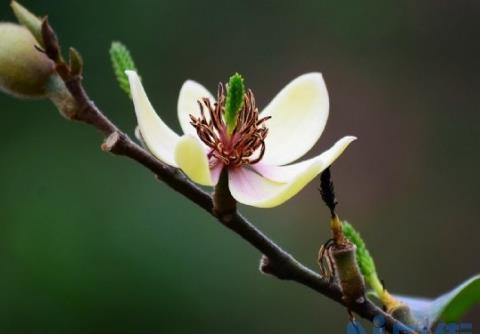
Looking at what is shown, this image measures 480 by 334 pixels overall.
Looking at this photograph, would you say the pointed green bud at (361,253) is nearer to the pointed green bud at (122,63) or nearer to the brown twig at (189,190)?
the brown twig at (189,190)

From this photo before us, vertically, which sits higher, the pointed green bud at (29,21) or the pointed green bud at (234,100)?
the pointed green bud at (29,21)

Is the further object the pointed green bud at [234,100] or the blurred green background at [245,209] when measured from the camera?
the blurred green background at [245,209]

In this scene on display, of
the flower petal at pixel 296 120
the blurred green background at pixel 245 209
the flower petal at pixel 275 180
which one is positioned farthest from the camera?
the blurred green background at pixel 245 209

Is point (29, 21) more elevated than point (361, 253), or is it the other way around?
point (29, 21)

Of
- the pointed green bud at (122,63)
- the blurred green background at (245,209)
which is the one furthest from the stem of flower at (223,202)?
the blurred green background at (245,209)

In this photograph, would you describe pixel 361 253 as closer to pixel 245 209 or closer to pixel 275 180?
pixel 275 180

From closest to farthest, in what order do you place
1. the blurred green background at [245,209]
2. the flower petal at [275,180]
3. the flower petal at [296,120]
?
the flower petal at [275,180] → the flower petal at [296,120] → the blurred green background at [245,209]

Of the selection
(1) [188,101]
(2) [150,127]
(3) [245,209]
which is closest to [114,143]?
(2) [150,127]
